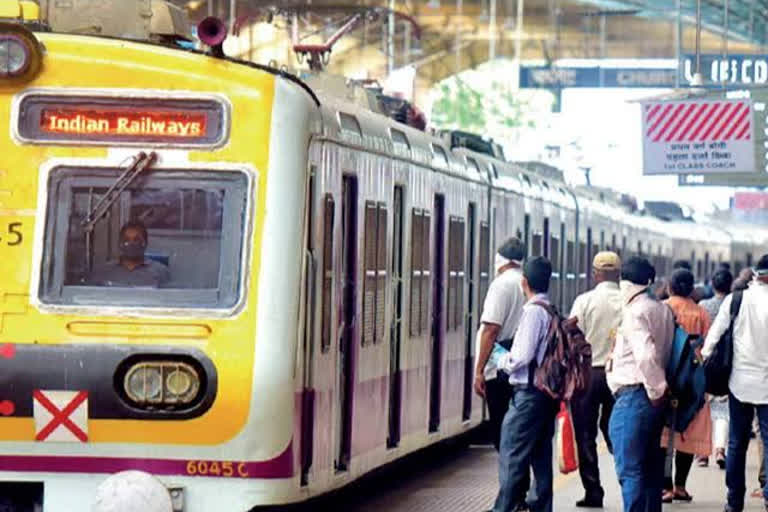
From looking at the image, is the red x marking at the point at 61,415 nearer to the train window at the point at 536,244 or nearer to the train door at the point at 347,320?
the train door at the point at 347,320

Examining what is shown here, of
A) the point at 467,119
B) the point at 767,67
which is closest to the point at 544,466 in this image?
the point at 767,67

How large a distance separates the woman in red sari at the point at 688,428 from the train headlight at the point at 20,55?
171 inches

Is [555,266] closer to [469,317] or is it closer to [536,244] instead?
[536,244]

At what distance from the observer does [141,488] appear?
387 inches

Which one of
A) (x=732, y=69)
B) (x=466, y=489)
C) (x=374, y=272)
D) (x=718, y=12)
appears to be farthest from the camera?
(x=718, y=12)

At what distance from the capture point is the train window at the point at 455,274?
17.3m

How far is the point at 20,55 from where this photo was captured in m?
10.6

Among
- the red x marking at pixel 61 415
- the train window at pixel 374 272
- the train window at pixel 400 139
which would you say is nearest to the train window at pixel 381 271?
the train window at pixel 374 272

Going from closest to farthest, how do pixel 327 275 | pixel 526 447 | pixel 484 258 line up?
1. pixel 327 275
2. pixel 526 447
3. pixel 484 258

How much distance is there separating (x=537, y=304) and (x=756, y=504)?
3675 millimetres

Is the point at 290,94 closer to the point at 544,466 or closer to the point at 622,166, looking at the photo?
the point at 544,466

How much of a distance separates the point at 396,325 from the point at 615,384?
7.29 feet

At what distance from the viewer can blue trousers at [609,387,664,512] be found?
12.8 m

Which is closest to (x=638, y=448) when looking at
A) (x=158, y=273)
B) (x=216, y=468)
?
(x=216, y=468)
